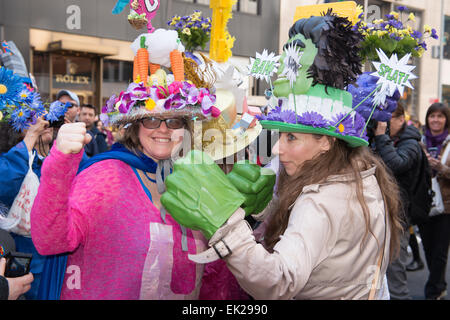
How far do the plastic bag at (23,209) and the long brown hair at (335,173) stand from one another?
146 centimetres

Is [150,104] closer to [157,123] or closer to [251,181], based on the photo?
[157,123]

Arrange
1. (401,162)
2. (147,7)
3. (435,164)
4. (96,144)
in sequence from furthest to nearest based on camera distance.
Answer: (96,144)
(435,164)
(401,162)
(147,7)

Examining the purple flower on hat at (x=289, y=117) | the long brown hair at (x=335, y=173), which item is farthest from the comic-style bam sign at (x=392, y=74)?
the purple flower on hat at (x=289, y=117)

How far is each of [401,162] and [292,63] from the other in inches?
94.0

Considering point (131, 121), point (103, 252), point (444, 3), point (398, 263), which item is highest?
point (444, 3)

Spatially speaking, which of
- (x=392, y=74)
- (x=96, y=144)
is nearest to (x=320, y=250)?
(x=392, y=74)

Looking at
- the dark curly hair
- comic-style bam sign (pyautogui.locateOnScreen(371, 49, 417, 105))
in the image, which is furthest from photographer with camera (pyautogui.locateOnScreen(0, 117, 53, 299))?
comic-style bam sign (pyautogui.locateOnScreen(371, 49, 417, 105))

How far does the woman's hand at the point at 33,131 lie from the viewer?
2893 millimetres

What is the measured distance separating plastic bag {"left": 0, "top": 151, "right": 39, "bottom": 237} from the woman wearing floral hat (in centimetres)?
83

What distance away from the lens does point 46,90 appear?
32.0 feet

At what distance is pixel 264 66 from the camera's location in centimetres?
217
